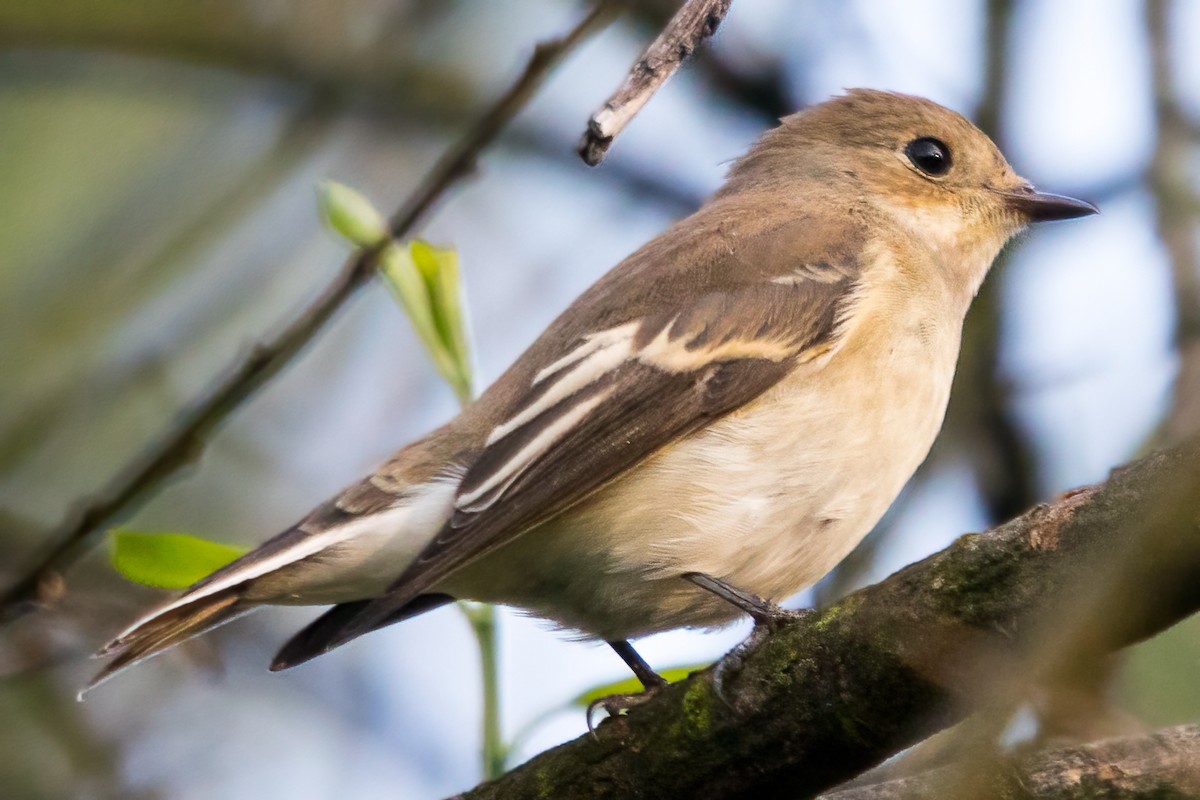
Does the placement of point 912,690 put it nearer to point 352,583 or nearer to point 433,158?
point 352,583

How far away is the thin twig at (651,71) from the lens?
2.28 meters

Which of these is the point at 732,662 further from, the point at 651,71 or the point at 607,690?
the point at 651,71

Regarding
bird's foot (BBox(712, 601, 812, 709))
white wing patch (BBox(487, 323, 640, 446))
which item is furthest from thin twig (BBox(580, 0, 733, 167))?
white wing patch (BBox(487, 323, 640, 446))

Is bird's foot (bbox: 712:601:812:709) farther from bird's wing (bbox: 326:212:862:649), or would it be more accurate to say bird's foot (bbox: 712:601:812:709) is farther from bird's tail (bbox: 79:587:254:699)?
bird's tail (bbox: 79:587:254:699)

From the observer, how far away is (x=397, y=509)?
13.0 feet

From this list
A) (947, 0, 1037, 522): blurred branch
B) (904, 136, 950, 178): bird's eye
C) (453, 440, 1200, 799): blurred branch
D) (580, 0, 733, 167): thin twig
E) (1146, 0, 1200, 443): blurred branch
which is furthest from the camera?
(904, 136, 950, 178): bird's eye

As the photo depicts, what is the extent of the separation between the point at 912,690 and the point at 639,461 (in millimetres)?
1368

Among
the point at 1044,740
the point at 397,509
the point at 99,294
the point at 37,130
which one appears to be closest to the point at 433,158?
the point at 99,294

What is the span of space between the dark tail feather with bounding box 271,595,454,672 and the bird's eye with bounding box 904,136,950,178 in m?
2.43

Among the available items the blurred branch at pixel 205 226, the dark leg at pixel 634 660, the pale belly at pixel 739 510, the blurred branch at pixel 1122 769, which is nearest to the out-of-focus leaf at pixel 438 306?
the pale belly at pixel 739 510

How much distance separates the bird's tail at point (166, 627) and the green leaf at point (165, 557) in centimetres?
10

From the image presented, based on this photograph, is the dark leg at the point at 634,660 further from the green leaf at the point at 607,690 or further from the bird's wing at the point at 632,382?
the bird's wing at the point at 632,382

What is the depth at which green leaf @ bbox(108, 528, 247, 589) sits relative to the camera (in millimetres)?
3303

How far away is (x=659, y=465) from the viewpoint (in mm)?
3791
